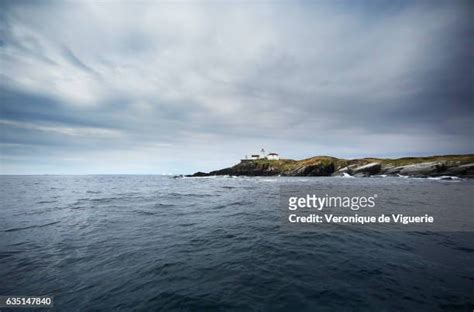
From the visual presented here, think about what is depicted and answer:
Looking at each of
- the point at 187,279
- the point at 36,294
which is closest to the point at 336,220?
the point at 187,279

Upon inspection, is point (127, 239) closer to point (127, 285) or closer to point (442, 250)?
point (127, 285)

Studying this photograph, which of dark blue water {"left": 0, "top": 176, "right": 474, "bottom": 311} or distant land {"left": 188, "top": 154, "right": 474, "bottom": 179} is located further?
distant land {"left": 188, "top": 154, "right": 474, "bottom": 179}

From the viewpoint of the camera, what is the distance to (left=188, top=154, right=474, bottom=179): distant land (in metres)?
77.9

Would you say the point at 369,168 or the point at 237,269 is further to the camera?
the point at 369,168

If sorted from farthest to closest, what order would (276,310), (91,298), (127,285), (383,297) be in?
1. (127,285)
2. (91,298)
3. (383,297)
4. (276,310)

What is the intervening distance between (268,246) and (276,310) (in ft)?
15.0

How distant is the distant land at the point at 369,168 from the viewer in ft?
256

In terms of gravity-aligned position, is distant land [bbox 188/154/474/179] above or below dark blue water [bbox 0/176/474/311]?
above

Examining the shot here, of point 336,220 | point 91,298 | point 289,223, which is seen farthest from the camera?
point 336,220

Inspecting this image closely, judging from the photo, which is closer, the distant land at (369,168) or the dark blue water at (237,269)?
the dark blue water at (237,269)

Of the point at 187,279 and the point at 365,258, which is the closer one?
the point at 187,279

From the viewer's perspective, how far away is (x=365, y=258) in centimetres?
830

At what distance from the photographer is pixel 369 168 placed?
101 meters

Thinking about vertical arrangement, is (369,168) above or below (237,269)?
above
